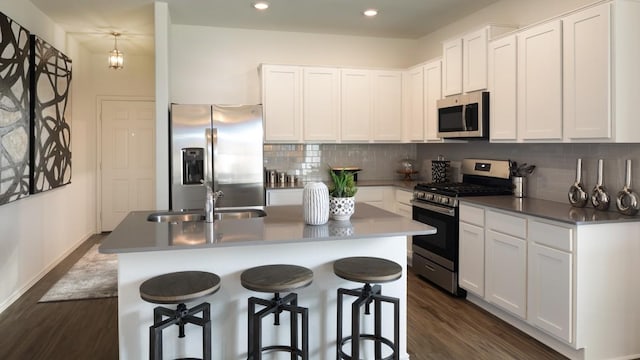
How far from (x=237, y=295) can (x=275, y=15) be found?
3.21 meters

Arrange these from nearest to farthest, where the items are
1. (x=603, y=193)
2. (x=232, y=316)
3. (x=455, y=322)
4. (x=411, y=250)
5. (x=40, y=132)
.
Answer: (x=232, y=316) → (x=603, y=193) → (x=455, y=322) → (x=40, y=132) → (x=411, y=250)

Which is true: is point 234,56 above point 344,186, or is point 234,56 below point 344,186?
above

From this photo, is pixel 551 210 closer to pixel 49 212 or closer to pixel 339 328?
pixel 339 328

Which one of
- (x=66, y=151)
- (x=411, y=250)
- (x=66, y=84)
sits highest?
(x=66, y=84)

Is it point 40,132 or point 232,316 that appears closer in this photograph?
point 232,316

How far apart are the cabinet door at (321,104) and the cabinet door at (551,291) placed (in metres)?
2.68

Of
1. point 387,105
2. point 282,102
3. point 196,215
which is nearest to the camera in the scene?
point 196,215

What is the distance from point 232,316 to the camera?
2.42m

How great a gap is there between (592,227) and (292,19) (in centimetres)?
348

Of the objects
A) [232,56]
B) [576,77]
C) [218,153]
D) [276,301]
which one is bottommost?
[276,301]

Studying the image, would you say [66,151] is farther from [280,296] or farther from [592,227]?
[592,227]

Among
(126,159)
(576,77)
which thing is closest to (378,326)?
(576,77)

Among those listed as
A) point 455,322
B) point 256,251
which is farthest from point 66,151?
point 455,322

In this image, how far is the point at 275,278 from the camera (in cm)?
219
